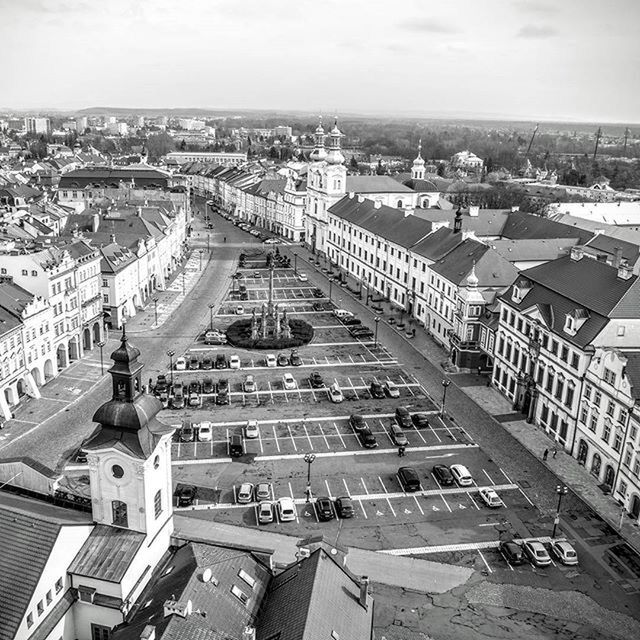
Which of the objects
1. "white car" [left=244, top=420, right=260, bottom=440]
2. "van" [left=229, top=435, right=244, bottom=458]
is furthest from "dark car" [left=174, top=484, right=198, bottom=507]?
"white car" [left=244, top=420, right=260, bottom=440]

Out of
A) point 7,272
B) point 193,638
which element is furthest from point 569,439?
point 7,272

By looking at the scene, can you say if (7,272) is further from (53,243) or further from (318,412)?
(318,412)

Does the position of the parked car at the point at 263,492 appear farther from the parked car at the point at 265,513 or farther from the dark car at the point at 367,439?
the dark car at the point at 367,439

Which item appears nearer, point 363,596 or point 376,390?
point 363,596

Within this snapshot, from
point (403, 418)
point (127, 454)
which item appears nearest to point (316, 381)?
point (403, 418)

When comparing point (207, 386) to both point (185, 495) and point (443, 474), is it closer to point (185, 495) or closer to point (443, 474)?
point (185, 495)

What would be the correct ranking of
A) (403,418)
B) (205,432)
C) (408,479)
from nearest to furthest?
(408,479) → (205,432) → (403,418)
